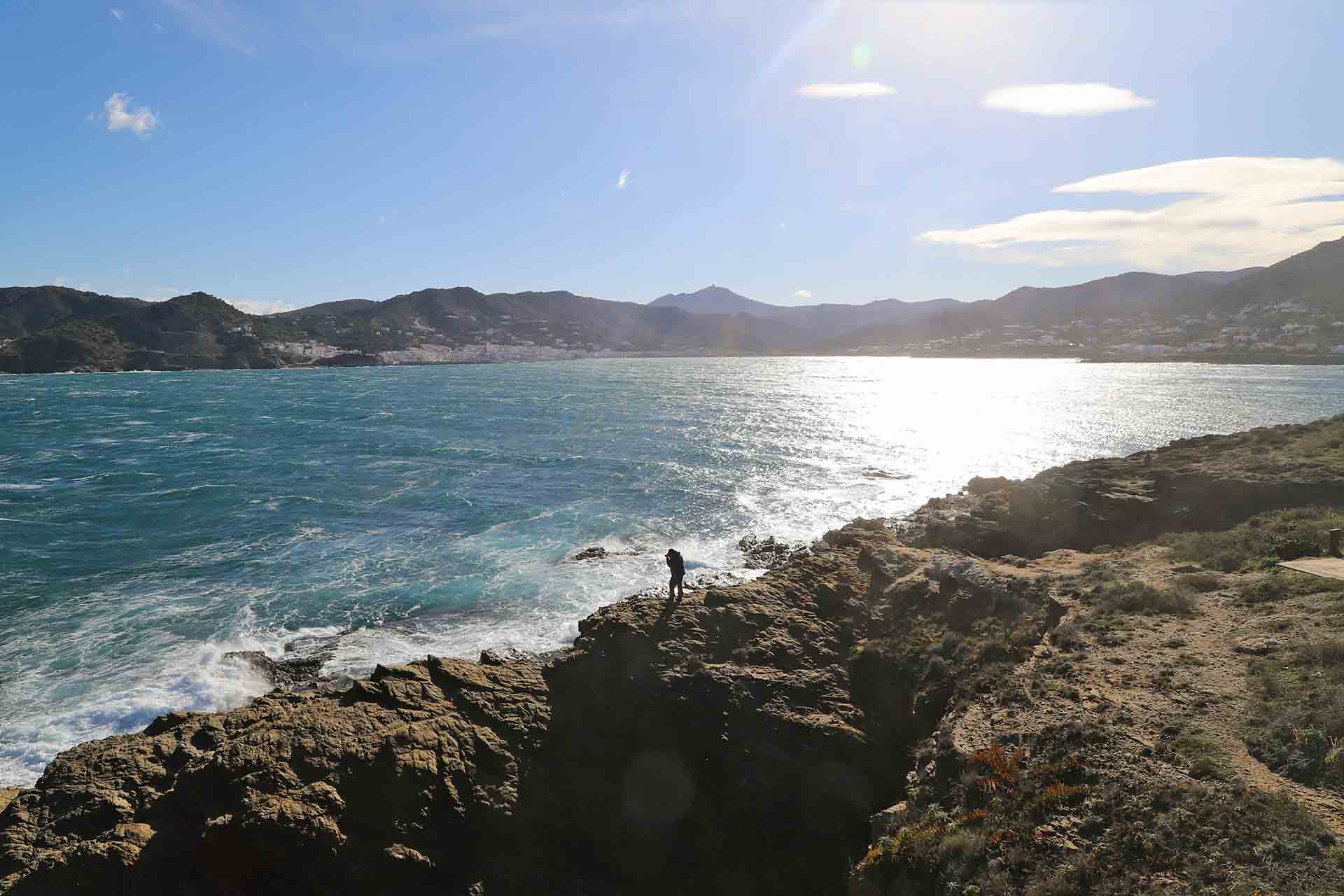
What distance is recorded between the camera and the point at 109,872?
853 centimetres

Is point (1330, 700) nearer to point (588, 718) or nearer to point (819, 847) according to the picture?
point (819, 847)

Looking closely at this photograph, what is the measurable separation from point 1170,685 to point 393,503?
115 ft

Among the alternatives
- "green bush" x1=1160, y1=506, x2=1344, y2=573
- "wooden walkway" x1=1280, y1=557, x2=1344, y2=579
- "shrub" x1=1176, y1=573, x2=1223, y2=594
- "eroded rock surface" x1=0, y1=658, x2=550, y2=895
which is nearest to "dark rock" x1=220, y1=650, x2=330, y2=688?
"eroded rock surface" x1=0, y1=658, x2=550, y2=895

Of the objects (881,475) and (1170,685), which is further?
(881,475)

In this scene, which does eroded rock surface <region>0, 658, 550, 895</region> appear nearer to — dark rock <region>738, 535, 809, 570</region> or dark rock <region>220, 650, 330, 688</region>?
dark rock <region>220, 650, 330, 688</region>

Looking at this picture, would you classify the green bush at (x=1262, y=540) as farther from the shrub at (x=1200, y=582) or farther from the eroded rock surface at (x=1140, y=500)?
the eroded rock surface at (x=1140, y=500)

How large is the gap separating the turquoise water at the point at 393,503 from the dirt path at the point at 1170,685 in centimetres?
1352

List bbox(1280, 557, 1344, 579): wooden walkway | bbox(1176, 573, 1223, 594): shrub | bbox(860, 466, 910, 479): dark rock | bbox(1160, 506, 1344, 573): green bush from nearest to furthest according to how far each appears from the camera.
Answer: bbox(1280, 557, 1344, 579): wooden walkway < bbox(1176, 573, 1223, 594): shrub < bbox(1160, 506, 1344, 573): green bush < bbox(860, 466, 910, 479): dark rock

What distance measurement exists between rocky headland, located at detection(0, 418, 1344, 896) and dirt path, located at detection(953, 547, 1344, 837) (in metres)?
0.06

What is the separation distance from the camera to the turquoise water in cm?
1961

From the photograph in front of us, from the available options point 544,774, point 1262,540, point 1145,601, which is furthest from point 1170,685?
point 544,774

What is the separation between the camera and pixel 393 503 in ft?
118

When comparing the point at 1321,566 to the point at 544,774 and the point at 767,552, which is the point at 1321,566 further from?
the point at 544,774

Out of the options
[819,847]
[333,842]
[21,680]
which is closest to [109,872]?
[333,842]
